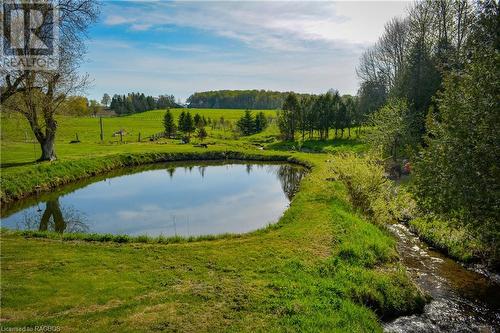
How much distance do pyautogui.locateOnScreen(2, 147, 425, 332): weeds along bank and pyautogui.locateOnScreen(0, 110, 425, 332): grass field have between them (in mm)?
35

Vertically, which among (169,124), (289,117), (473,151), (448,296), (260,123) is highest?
(289,117)

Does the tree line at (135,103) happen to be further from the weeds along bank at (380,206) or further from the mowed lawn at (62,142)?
the weeds along bank at (380,206)

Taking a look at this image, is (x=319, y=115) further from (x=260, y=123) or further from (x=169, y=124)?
(x=169, y=124)

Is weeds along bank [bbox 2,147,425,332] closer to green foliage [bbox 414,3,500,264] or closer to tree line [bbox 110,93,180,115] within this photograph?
green foliage [bbox 414,3,500,264]

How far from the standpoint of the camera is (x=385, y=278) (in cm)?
1348

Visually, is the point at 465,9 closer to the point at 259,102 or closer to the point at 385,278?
the point at 385,278

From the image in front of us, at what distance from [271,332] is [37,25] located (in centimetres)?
1676

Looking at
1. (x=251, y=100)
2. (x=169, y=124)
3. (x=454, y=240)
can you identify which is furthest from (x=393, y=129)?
(x=251, y=100)

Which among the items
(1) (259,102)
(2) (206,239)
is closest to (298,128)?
(2) (206,239)

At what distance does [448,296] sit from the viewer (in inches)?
539

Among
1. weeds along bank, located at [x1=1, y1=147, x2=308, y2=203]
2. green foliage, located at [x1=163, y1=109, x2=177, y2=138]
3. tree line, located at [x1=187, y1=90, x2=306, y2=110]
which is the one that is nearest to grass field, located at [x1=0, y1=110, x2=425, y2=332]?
weeds along bank, located at [x1=1, y1=147, x2=308, y2=203]

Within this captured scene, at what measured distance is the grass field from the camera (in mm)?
9703
